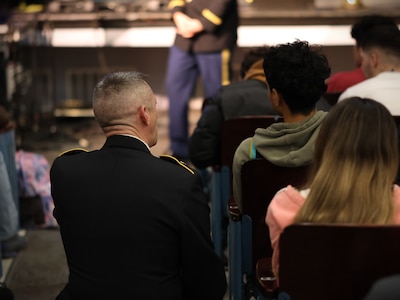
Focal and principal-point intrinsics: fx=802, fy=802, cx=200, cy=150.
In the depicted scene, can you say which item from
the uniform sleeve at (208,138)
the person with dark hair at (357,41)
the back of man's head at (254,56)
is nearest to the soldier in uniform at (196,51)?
the person with dark hair at (357,41)

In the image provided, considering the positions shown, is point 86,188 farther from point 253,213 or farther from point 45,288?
point 45,288

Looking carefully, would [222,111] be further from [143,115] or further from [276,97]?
[143,115]

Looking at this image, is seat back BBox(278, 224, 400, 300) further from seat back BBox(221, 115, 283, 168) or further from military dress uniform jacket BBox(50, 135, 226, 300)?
seat back BBox(221, 115, 283, 168)

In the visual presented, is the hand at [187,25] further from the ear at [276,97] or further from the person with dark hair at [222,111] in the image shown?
the ear at [276,97]

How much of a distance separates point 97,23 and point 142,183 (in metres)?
4.99

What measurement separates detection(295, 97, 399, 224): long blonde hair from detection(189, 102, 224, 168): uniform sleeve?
5.29 feet

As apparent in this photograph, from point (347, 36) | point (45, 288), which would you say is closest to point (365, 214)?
point (45, 288)

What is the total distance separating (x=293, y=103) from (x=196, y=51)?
309cm

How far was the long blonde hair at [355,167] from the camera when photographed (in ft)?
5.98

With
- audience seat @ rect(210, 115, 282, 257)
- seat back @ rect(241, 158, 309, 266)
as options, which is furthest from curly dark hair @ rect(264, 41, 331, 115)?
audience seat @ rect(210, 115, 282, 257)

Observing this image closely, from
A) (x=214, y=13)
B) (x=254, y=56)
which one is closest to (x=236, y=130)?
(x=254, y=56)

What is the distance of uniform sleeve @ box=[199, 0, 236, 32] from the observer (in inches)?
212

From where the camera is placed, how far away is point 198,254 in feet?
6.59

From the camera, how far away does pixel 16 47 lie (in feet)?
19.7
